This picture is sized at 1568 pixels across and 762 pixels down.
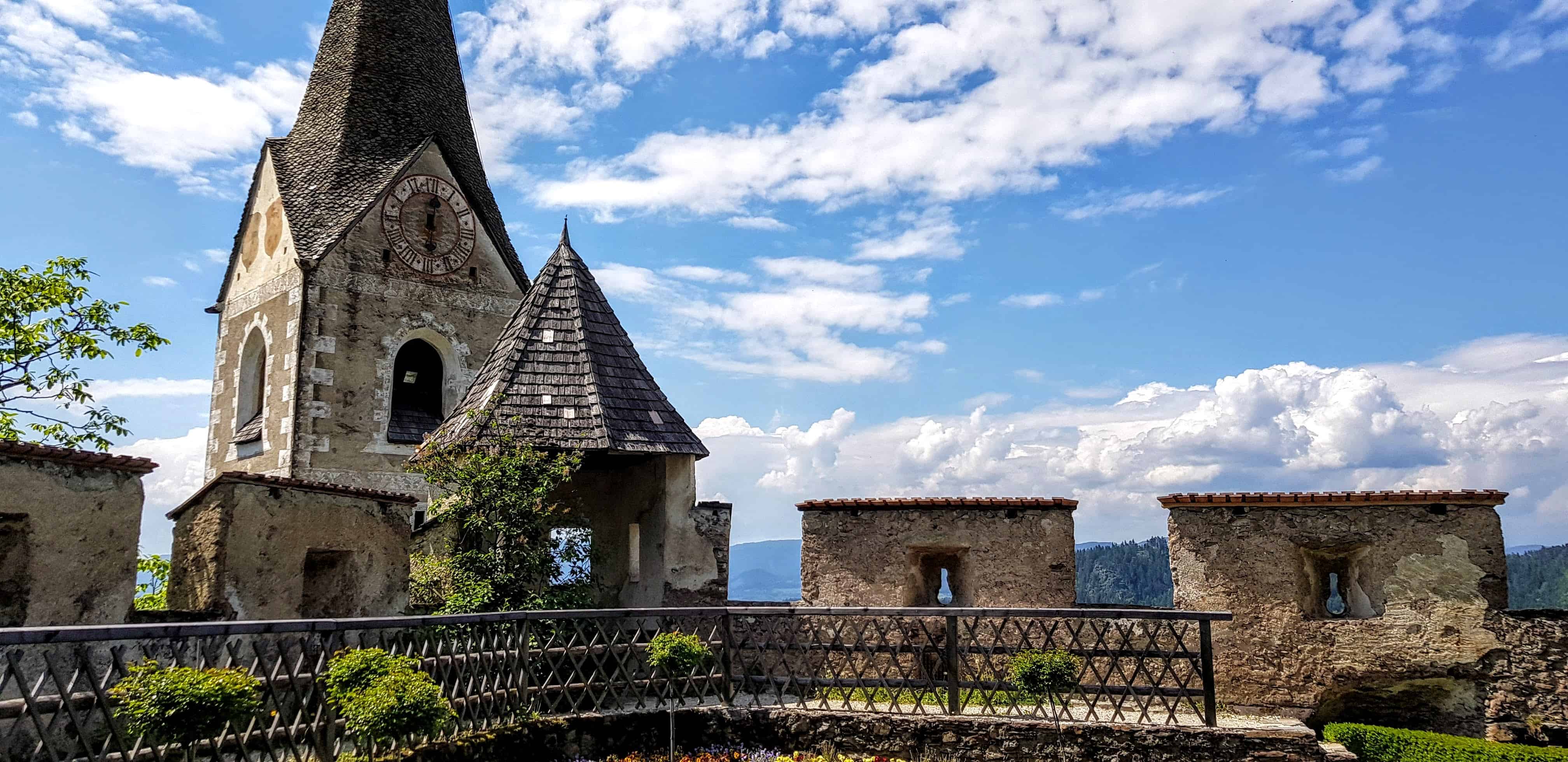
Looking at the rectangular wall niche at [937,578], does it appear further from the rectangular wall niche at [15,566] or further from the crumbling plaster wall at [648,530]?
the rectangular wall niche at [15,566]

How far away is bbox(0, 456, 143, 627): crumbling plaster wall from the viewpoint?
1039 centimetres

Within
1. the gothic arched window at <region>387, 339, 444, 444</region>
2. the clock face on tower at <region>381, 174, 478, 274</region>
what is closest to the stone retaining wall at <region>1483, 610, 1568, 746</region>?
the gothic arched window at <region>387, 339, 444, 444</region>

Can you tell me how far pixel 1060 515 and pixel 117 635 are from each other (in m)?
11.5

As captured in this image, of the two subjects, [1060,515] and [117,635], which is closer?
[117,635]

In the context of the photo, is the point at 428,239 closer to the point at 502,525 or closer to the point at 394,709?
the point at 502,525

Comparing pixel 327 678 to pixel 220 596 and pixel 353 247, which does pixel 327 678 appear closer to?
pixel 220 596

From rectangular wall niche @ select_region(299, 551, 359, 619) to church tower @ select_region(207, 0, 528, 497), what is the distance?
27.1 feet

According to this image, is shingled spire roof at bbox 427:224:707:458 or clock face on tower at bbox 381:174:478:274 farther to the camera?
clock face on tower at bbox 381:174:478:274

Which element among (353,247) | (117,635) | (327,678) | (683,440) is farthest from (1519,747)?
(353,247)

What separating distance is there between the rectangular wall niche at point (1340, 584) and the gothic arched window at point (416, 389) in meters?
17.4

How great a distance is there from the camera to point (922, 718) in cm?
1224

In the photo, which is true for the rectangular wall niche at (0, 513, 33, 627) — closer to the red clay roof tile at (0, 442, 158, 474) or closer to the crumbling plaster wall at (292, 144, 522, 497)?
the red clay roof tile at (0, 442, 158, 474)

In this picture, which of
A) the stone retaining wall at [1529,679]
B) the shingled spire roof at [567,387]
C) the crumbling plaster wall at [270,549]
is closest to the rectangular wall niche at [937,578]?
the shingled spire roof at [567,387]

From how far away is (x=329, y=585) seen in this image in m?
13.9
